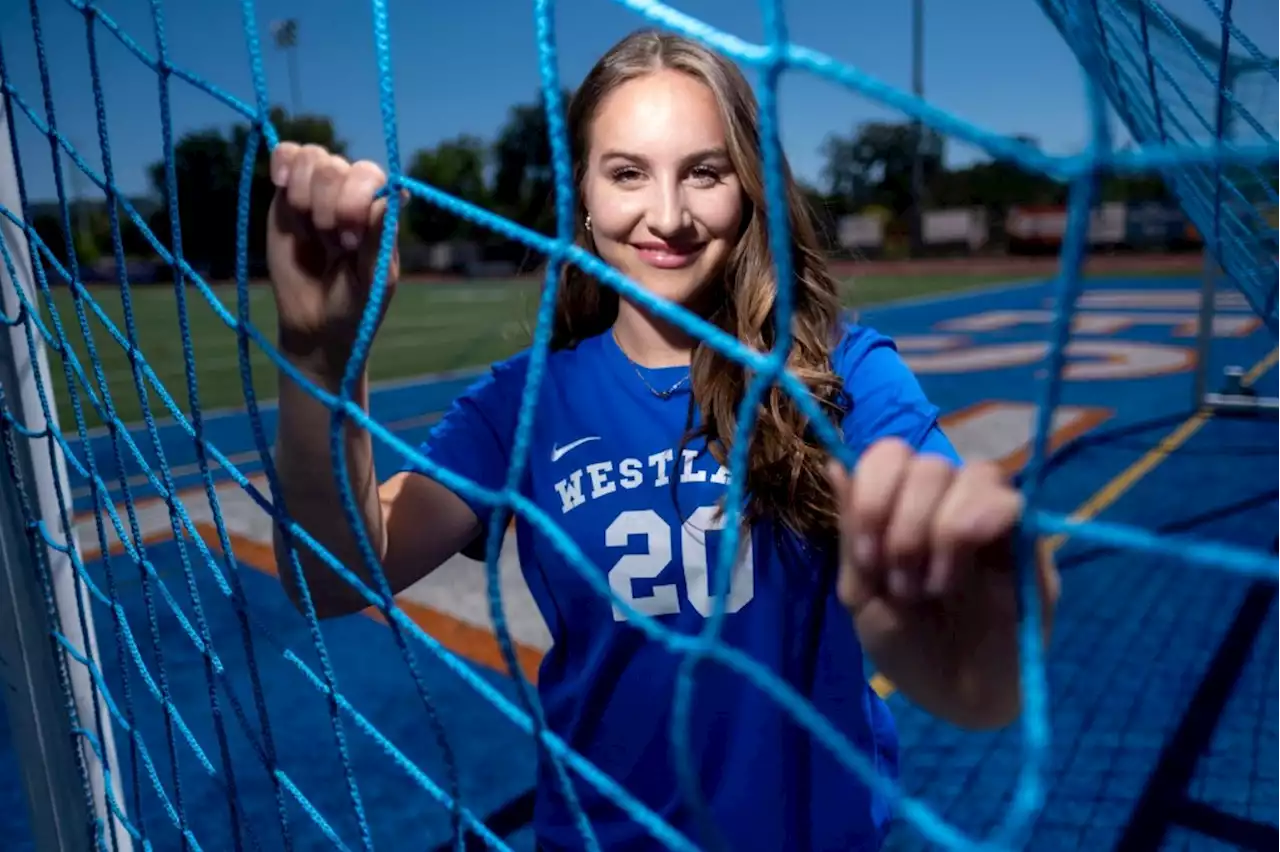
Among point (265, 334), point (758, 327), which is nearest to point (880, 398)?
point (758, 327)

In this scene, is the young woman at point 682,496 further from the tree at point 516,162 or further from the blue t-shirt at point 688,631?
the tree at point 516,162

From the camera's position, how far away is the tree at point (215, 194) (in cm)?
94

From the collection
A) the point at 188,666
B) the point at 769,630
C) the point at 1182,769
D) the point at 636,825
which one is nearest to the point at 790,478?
the point at 769,630

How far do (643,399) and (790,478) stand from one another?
0.66ft

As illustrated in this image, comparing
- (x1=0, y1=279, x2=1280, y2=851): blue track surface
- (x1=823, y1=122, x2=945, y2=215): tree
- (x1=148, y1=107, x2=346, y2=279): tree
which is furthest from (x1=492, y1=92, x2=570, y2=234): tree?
(x1=0, y1=279, x2=1280, y2=851): blue track surface

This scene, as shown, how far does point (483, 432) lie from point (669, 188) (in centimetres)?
36

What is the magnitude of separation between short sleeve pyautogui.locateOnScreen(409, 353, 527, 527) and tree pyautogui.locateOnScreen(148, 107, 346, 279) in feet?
0.91

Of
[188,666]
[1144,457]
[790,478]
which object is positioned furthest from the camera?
[1144,457]

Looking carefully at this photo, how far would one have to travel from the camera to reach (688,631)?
981 mm

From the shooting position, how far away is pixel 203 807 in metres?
2.02

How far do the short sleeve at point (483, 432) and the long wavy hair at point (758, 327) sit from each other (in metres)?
0.24

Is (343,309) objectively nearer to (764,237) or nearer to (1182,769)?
(764,237)

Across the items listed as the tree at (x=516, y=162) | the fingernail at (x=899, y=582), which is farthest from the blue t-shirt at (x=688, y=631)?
the tree at (x=516, y=162)

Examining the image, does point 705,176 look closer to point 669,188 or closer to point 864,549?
point 669,188
